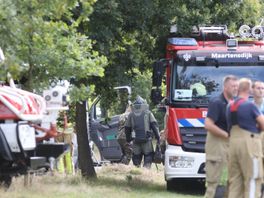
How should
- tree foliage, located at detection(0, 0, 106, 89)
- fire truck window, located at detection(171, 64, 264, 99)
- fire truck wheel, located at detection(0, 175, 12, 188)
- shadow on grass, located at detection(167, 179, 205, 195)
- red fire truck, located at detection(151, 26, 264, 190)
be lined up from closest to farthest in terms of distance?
tree foliage, located at detection(0, 0, 106, 89) < fire truck wheel, located at detection(0, 175, 12, 188) < red fire truck, located at detection(151, 26, 264, 190) < fire truck window, located at detection(171, 64, 264, 99) < shadow on grass, located at detection(167, 179, 205, 195)

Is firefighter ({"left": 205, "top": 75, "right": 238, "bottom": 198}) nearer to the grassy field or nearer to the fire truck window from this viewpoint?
the grassy field

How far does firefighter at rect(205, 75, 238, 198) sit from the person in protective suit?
19.8 ft

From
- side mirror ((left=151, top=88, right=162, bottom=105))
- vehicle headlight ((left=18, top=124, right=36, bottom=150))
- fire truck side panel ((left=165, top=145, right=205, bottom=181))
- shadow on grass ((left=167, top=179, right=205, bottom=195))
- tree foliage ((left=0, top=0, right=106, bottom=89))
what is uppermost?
tree foliage ((left=0, top=0, right=106, bottom=89))

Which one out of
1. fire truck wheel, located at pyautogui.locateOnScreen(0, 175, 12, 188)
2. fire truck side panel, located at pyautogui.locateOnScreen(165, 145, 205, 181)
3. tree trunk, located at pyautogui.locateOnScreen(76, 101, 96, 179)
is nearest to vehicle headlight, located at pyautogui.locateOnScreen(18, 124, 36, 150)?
fire truck wheel, located at pyautogui.locateOnScreen(0, 175, 12, 188)

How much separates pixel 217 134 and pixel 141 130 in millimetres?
6413

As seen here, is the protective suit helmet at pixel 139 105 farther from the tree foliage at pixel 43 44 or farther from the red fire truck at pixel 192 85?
the tree foliage at pixel 43 44

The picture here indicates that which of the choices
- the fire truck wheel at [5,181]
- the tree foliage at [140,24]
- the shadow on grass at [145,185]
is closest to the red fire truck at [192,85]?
the shadow on grass at [145,185]

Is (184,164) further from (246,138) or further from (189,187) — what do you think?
(246,138)

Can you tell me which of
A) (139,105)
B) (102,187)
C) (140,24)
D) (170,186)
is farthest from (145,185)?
(140,24)

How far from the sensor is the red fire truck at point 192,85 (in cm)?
1205

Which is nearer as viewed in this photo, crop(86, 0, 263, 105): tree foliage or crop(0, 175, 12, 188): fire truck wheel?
crop(0, 175, 12, 188): fire truck wheel

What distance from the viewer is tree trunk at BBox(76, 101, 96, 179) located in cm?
1474

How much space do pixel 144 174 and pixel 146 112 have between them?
58.8 inches

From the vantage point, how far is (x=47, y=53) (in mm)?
9875
